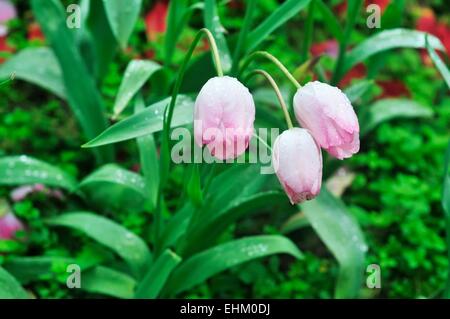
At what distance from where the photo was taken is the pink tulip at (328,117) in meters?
0.94

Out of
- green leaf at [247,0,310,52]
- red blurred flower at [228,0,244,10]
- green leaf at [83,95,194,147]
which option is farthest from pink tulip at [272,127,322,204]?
red blurred flower at [228,0,244,10]

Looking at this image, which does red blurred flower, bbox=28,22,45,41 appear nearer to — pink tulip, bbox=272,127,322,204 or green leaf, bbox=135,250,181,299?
green leaf, bbox=135,250,181,299

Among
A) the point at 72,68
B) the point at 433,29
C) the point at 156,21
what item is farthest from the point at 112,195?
the point at 433,29

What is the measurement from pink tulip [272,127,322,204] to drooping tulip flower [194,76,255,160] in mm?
48

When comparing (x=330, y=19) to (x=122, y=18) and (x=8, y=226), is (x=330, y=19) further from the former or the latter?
(x=8, y=226)

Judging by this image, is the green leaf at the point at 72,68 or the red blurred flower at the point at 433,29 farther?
the red blurred flower at the point at 433,29

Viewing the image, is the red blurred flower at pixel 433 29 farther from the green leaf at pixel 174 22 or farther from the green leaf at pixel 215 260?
the green leaf at pixel 215 260

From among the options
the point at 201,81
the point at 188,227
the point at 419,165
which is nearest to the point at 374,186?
the point at 419,165

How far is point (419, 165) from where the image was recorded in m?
1.78

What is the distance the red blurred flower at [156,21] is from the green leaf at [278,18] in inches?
26.6

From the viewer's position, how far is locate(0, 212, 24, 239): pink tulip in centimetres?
148

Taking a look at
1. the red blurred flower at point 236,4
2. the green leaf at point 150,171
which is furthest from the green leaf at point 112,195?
the red blurred flower at point 236,4

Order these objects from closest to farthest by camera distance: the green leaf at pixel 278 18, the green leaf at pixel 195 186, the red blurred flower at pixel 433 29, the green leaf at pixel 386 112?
the green leaf at pixel 195 186, the green leaf at pixel 278 18, the green leaf at pixel 386 112, the red blurred flower at pixel 433 29

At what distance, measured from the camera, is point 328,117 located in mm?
944
